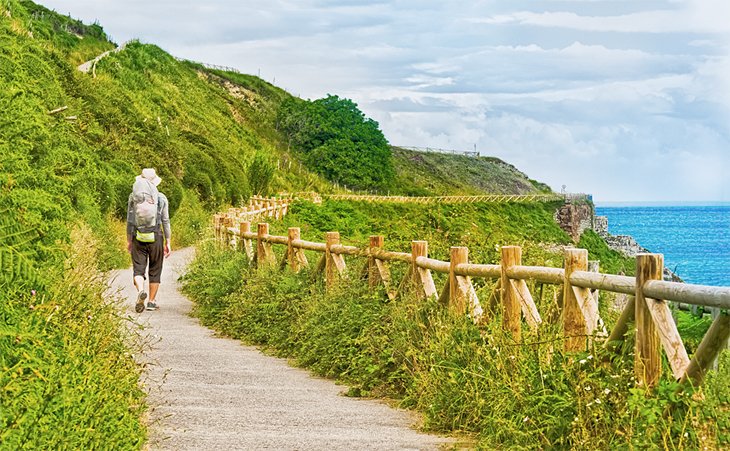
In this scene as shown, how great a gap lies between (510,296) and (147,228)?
9120 mm

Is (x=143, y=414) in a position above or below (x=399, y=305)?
below

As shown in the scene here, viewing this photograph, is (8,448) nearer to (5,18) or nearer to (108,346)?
(108,346)

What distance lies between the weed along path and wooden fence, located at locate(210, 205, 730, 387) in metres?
1.25

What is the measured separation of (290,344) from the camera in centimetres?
1461

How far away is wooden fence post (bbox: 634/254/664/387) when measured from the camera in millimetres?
7027

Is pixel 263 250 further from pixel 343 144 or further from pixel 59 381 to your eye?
pixel 343 144

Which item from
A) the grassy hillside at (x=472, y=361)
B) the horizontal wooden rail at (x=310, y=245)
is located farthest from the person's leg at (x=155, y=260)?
the horizontal wooden rail at (x=310, y=245)

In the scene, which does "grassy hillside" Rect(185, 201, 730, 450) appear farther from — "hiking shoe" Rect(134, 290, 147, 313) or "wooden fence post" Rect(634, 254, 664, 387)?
"hiking shoe" Rect(134, 290, 147, 313)

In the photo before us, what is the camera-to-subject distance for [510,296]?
947cm

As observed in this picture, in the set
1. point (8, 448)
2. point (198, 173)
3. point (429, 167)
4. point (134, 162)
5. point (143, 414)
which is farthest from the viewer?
point (429, 167)

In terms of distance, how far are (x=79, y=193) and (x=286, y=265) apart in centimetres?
1159

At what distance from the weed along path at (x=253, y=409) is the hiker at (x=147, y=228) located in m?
2.70

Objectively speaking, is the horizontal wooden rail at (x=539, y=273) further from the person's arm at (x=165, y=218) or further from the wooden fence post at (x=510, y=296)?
the person's arm at (x=165, y=218)

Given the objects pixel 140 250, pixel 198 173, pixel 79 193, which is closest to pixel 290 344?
pixel 140 250
